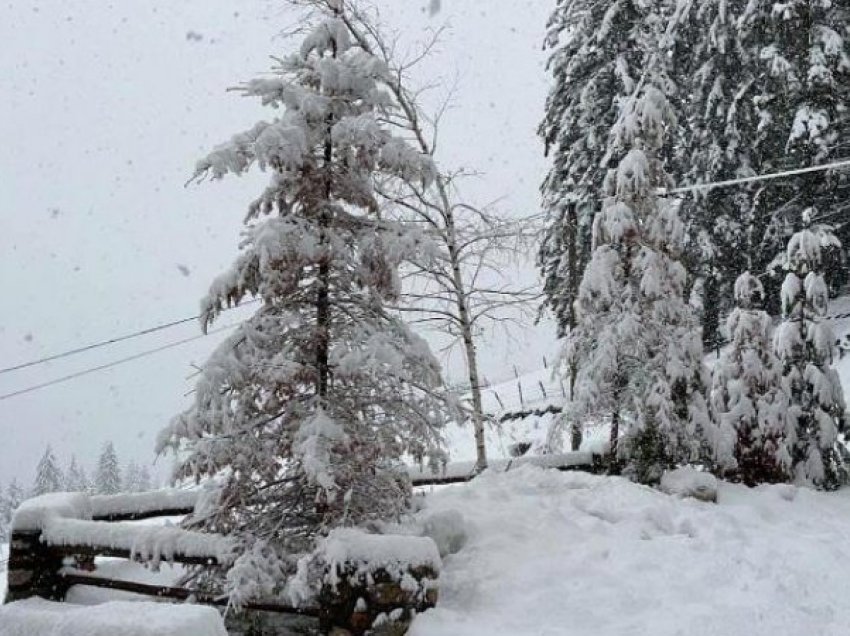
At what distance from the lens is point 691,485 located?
1090 centimetres

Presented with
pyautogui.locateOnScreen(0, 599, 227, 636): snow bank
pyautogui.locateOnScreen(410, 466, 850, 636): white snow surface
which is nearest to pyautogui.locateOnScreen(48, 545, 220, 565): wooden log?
pyautogui.locateOnScreen(410, 466, 850, 636): white snow surface

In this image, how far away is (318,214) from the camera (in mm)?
7312

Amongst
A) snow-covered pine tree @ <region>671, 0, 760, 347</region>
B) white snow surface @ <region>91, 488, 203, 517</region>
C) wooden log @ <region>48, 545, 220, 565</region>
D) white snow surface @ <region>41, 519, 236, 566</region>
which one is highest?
snow-covered pine tree @ <region>671, 0, 760, 347</region>

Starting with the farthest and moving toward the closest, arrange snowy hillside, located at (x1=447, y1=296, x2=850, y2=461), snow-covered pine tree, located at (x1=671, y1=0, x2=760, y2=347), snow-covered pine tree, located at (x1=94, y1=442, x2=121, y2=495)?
snow-covered pine tree, located at (x1=94, y1=442, x2=121, y2=495) < snow-covered pine tree, located at (x1=671, y1=0, x2=760, y2=347) < snowy hillside, located at (x1=447, y1=296, x2=850, y2=461)

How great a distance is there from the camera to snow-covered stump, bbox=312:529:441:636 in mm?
5762

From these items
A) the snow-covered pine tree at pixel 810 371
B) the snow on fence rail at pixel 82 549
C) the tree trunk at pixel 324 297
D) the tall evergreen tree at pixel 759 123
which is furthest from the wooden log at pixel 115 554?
the tall evergreen tree at pixel 759 123

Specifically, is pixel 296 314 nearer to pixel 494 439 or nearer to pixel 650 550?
pixel 650 550

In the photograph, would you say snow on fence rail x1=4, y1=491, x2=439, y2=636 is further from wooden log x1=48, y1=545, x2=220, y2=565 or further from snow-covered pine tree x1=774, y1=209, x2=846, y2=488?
snow-covered pine tree x1=774, y1=209, x2=846, y2=488

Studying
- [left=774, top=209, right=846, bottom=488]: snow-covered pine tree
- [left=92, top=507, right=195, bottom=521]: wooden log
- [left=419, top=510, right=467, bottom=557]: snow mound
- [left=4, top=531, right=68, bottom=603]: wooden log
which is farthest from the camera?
[left=774, top=209, right=846, bottom=488]: snow-covered pine tree

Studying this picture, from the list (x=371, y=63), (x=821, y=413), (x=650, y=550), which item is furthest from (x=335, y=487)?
(x=821, y=413)

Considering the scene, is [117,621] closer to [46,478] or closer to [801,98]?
[801,98]

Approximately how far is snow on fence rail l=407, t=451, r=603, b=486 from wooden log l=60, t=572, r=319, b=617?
4.26 meters

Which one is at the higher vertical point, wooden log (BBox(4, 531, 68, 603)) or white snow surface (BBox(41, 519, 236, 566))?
white snow surface (BBox(41, 519, 236, 566))

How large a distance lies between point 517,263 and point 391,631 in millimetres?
12835
